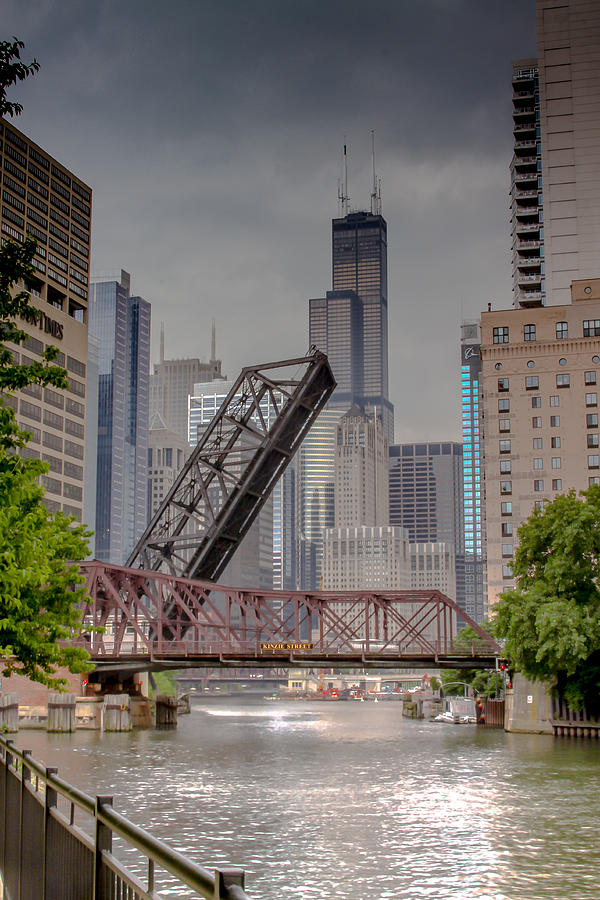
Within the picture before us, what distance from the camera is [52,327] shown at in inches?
4136

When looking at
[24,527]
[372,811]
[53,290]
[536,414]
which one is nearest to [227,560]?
[372,811]

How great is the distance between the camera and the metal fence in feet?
12.5

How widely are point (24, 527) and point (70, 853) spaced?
13487 mm

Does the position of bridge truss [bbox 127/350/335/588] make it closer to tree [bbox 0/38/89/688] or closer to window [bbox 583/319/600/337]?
tree [bbox 0/38/89/688]

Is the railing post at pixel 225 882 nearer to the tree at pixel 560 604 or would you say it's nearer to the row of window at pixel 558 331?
the tree at pixel 560 604

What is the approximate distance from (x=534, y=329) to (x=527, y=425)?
24.8ft

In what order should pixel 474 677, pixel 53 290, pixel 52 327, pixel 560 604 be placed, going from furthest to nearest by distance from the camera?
pixel 53 290
pixel 52 327
pixel 474 677
pixel 560 604

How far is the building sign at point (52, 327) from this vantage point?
104m

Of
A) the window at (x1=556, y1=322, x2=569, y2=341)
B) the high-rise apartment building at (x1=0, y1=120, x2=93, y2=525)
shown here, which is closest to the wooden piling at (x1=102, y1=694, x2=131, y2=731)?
the high-rise apartment building at (x1=0, y1=120, x2=93, y2=525)

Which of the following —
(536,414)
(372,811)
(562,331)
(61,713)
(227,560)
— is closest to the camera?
(372,811)

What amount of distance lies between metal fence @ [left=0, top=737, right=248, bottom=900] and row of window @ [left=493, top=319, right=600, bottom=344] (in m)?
77.8

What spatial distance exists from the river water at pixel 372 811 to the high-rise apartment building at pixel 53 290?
56.3 meters

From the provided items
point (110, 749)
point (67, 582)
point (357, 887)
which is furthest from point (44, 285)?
point (357, 887)

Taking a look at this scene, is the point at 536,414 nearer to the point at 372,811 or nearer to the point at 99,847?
the point at 372,811
